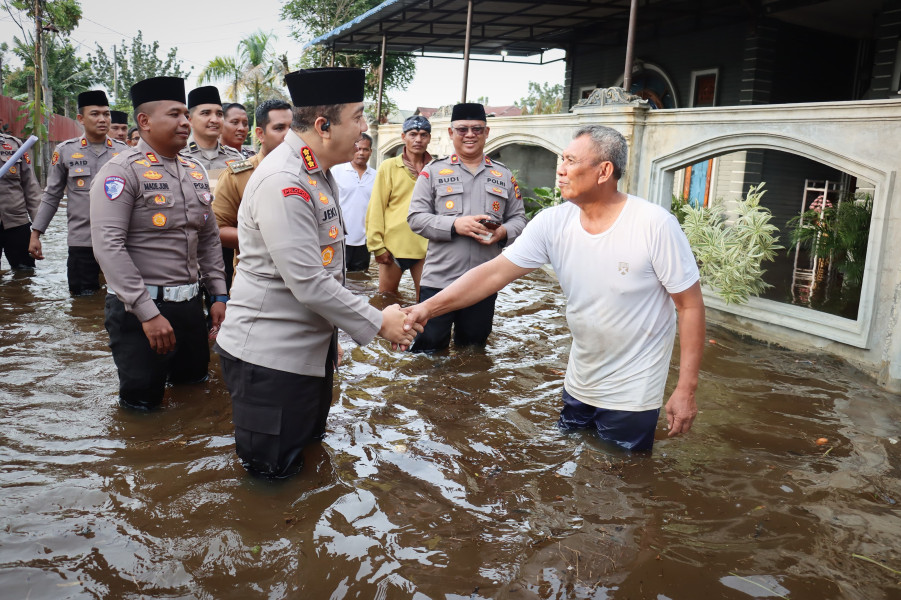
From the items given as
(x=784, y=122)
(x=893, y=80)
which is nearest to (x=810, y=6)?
(x=893, y=80)

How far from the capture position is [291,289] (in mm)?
2998

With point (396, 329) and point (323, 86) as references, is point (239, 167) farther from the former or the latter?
point (396, 329)

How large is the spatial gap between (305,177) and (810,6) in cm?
1186

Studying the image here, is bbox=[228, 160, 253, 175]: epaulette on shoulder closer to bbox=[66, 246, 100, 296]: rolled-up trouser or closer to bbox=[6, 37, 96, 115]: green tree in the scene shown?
bbox=[66, 246, 100, 296]: rolled-up trouser

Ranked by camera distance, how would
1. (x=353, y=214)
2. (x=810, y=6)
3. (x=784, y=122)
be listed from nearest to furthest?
1. (x=784, y=122)
2. (x=353, y=214)
3. (x=810, y=6)

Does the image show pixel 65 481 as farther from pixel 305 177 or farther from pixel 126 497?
pixel 305 177

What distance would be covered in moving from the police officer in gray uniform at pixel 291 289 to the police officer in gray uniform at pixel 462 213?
2271 mm

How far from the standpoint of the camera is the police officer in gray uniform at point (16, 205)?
7992 mm

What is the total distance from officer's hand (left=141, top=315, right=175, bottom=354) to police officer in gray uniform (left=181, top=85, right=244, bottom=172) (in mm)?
2600

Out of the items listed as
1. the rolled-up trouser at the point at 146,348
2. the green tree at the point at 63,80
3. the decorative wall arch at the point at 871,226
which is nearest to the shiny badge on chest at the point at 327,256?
the rolled-up trouser at the point at 146,348

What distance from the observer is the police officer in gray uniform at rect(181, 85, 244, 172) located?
612 centimetres

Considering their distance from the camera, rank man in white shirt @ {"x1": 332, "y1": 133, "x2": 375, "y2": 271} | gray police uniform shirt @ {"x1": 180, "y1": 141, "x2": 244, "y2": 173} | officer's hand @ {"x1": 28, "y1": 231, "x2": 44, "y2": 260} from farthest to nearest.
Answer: man in white shirt @ {"x1": 332, "y1": 133, "x2": 375, "y2": 271} → officer's hand @ {"x1": 28, "y1": 231, "x2": 44, "y2": 260} → gray police uniform shirt @ {"x1": 180, "y1": 141, "x2": 244, "y2": 173}

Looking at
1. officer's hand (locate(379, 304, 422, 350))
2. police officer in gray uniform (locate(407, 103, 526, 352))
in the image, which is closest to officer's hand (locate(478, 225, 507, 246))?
police officer in gray uniform (locate(407, 103, 526, 352))

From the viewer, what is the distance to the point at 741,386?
17.8 feet
